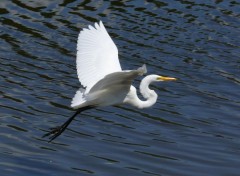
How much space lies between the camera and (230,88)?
1311 centimetres

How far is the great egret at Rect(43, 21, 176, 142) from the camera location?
969 cm

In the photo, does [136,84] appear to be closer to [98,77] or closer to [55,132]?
[55,132]

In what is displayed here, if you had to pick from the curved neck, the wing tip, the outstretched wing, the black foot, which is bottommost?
the black foot

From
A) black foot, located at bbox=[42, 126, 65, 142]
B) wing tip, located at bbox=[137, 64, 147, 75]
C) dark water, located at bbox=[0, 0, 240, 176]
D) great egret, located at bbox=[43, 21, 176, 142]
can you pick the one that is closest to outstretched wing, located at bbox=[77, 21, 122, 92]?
great egret, located at bbox=[43, 21, 176, 142]

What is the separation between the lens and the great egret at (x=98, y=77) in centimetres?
969

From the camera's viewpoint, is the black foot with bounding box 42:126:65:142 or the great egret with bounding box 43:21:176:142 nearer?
the great egret with bounding box 43:21:176:142

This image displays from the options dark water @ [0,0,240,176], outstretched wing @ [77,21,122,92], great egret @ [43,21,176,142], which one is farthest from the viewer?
dark water @ [0,0,240,176]

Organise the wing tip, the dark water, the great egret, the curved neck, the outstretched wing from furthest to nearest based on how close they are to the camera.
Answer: the dark water < the curved neck < the outstretched wing < the great egret < the wing tip

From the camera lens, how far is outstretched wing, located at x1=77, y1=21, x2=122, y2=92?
9938mm

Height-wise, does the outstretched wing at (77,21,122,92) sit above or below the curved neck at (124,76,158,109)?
above

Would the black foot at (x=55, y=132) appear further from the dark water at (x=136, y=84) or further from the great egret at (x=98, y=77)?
the dark water at (x=136, y=84)

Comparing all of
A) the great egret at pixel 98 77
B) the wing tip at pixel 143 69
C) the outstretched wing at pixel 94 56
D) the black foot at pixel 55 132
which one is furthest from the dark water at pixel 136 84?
the wing tip at pixel 143 69

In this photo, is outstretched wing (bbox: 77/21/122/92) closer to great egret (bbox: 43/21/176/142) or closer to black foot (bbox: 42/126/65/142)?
great egret (bbox: 43/21/176/142)

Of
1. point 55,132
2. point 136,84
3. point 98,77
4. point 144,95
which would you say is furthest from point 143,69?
point 136,84
